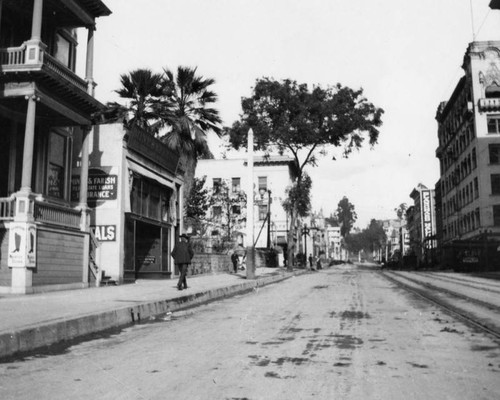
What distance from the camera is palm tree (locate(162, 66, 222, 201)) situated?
84.9ft

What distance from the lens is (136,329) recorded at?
336 inches

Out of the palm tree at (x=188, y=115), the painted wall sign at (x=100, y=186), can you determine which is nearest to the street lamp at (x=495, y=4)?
the palm tree at (x=188, y=115)

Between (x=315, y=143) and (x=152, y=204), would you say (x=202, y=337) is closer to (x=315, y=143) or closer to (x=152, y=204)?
(x=152, y=204)

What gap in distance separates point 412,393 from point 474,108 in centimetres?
5254

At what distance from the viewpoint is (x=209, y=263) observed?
2977cm

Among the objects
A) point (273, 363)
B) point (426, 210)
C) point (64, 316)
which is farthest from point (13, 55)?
point (426, 210)

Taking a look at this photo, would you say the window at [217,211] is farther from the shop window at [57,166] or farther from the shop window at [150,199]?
the shop window at [57,166]

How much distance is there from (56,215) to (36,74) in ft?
13.5

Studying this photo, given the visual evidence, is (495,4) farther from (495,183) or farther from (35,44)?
(35,44)

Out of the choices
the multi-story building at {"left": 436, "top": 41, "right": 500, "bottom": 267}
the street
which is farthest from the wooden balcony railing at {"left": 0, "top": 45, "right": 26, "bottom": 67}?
the multi-story building at {"left": 436, "top": 41, "right": 500, "bottom": 267}

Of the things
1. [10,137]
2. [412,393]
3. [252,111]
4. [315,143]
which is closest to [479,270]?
[315,143]

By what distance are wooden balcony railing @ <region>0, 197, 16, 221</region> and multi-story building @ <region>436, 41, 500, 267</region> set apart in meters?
36.4

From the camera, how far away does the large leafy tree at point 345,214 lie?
507 feet

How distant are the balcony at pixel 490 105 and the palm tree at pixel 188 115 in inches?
1334
